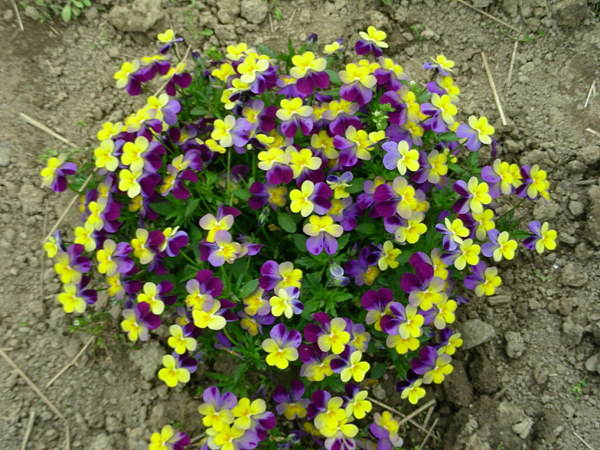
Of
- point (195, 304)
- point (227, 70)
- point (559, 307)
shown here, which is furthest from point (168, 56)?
point (559, 307)

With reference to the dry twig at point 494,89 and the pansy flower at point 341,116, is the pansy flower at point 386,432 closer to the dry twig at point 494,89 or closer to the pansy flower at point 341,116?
the pansy flower at point 341,116

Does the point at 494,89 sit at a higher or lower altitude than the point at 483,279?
higher

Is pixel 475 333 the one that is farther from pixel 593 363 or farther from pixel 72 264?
pixel 72 264

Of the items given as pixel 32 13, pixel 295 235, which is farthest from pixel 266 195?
pixel 32 13

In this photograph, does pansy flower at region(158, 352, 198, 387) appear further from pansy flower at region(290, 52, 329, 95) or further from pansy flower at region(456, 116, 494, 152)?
pansy flower at region(456, 116, 494, 152)

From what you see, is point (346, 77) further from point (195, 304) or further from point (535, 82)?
point (535, 82)

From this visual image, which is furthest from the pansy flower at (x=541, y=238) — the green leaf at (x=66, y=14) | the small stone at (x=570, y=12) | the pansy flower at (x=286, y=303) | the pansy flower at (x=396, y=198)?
the green leaf at (x=66, y=14)
